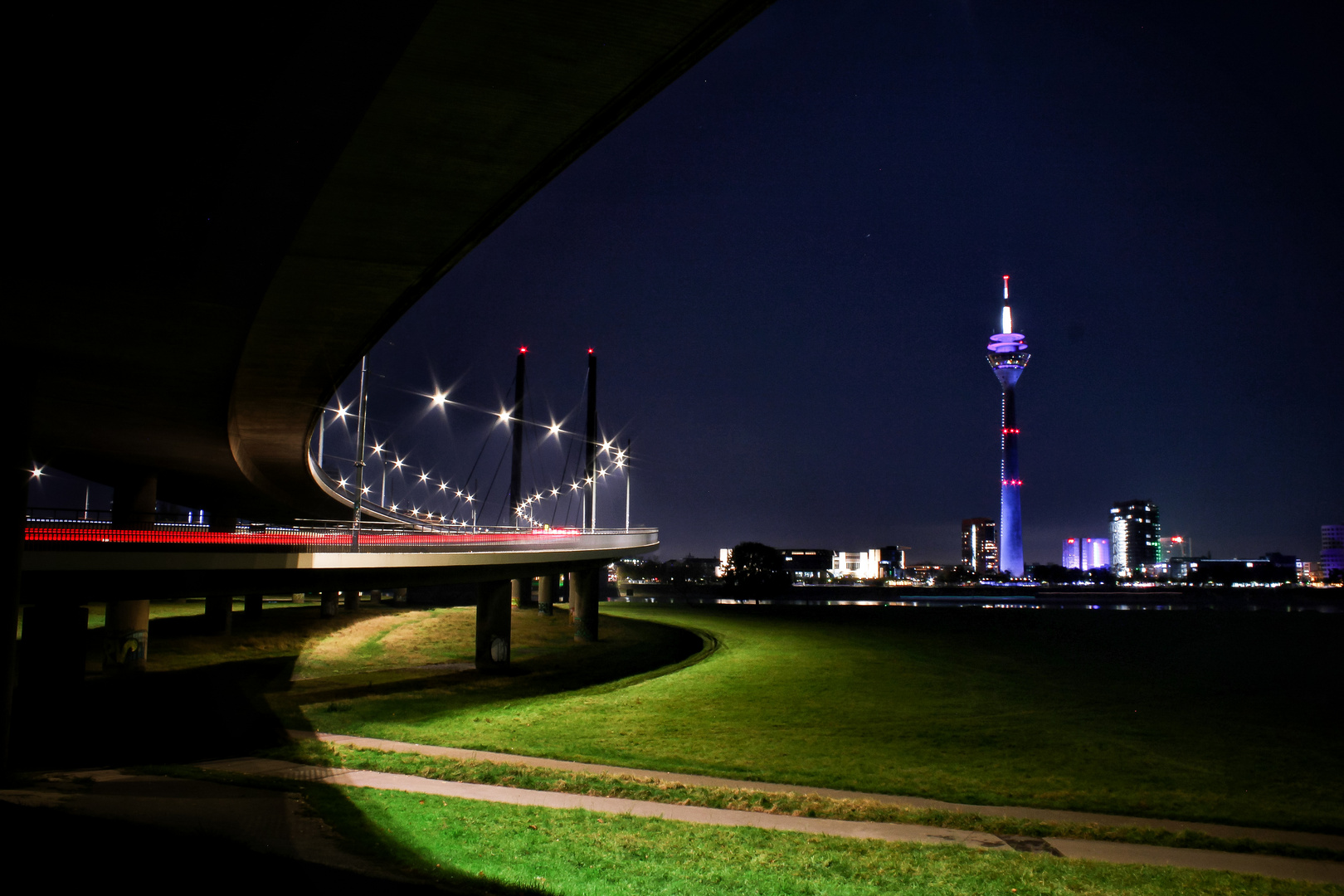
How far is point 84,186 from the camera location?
37.1 ft

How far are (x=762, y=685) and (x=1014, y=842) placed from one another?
65.3ft

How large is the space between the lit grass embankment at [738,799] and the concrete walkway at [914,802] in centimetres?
34

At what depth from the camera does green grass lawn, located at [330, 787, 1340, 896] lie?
35.5ft

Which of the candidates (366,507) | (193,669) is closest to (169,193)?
(193,669)

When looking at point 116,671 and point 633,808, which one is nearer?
point 633,808

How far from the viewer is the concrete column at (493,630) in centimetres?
3881

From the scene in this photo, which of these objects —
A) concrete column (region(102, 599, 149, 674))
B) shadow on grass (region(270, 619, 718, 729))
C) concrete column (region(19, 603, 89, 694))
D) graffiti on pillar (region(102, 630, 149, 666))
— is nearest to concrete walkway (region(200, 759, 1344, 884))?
shadow on grass (region(270, 619, 718, 729))

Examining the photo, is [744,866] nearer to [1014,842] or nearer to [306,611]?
[1014,842]

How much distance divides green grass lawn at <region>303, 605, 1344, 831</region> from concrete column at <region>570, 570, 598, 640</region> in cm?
1026

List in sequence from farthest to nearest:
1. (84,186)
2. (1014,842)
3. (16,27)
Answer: (1014,842), (84,186), (16,27)

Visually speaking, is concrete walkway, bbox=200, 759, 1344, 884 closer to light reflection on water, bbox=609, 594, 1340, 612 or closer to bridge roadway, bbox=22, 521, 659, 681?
bridge roadway, bbox=22, 521, 659, 681

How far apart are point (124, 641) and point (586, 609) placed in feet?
84.4

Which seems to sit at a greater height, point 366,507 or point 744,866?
point 366,507

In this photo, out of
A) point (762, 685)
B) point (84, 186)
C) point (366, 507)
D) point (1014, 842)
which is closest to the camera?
point (84, 186)
